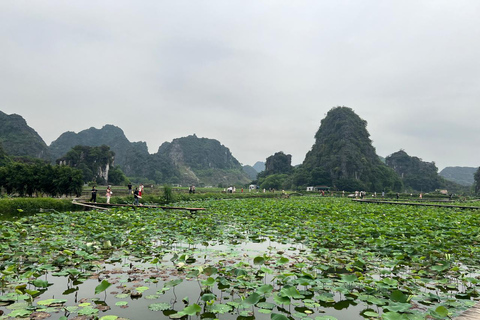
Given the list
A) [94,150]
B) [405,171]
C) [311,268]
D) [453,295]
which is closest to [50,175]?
[311,268]

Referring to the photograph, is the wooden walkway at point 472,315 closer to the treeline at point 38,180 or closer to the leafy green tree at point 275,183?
the treeline at point 38,180

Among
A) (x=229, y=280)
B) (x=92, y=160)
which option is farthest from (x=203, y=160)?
(x=229, y=280)

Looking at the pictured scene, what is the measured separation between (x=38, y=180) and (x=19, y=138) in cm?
8687

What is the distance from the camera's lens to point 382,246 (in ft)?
20.1

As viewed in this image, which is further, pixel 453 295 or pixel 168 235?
pixel 168 235

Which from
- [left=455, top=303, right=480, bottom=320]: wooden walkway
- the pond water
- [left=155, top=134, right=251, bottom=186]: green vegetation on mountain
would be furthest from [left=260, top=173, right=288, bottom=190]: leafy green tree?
[left=455, top=303, right=480, bottom=320]: wooden walkway

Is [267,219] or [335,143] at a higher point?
[335,143]

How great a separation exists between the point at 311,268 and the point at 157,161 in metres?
125

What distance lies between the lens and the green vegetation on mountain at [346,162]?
73.5 m

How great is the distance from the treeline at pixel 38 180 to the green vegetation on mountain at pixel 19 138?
77.4 m

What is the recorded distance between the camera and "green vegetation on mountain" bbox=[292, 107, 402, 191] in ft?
241

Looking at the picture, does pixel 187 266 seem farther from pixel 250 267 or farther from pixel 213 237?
pixel 213 237

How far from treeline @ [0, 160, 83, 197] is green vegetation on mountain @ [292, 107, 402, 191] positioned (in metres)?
61.9

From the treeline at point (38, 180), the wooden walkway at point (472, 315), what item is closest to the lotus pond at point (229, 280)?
the wooden walkway at point (472, 315)
